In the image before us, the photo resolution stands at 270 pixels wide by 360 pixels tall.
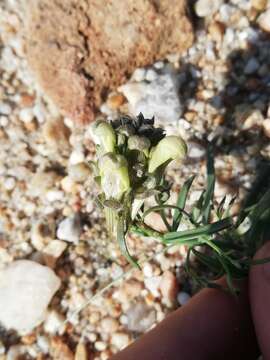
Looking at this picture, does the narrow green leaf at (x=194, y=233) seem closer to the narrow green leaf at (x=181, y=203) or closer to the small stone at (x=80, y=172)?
the narrow green leaf at (x=181, y=203)

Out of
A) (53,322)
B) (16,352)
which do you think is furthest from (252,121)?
(16,352)

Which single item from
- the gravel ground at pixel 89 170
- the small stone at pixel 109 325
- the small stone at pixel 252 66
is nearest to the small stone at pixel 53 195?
the gravel ground at pixel 89 170

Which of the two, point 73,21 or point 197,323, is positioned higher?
point 73,21

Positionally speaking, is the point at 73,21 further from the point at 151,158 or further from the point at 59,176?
the point at 151,158

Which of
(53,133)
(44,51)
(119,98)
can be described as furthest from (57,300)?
(44,51)

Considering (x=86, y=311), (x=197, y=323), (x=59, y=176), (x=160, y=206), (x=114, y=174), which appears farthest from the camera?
(x=59, y=176)
